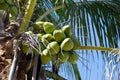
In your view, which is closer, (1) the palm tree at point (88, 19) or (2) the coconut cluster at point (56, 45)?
(2) the coconut cluster at point (56, 45)

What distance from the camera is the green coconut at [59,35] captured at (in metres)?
2.61

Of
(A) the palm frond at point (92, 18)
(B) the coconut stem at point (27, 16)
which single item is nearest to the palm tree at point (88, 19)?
(A) the palm frond at point (92, 18)

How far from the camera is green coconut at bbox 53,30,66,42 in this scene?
261 cm

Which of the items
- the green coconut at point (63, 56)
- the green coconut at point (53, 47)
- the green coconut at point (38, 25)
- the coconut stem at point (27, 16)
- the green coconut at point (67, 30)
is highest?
the coconut stem at point (27, 16)

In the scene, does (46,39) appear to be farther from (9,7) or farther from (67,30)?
(9,7)

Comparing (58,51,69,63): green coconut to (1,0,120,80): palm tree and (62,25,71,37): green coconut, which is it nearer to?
(62,25,71,37): green coconut

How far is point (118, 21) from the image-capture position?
151 inches

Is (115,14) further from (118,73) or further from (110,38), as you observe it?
(118,73)

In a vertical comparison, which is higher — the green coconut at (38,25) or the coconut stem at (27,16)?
the coconut stem at (27,16)

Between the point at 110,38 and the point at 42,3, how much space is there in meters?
0.74

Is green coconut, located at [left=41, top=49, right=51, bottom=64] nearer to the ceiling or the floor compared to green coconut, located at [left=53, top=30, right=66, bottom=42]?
nearer to the floor

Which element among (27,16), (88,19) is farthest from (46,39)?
(88,19)

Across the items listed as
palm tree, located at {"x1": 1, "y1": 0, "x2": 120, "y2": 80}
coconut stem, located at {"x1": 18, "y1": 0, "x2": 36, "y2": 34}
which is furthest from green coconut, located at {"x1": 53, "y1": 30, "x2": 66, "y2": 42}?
palm tree, located at {"x1": 1, "y1": 0, "x2": 120, "y2": 80}

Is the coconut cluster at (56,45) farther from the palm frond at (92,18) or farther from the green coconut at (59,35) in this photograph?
the palm frond at (92,18)
